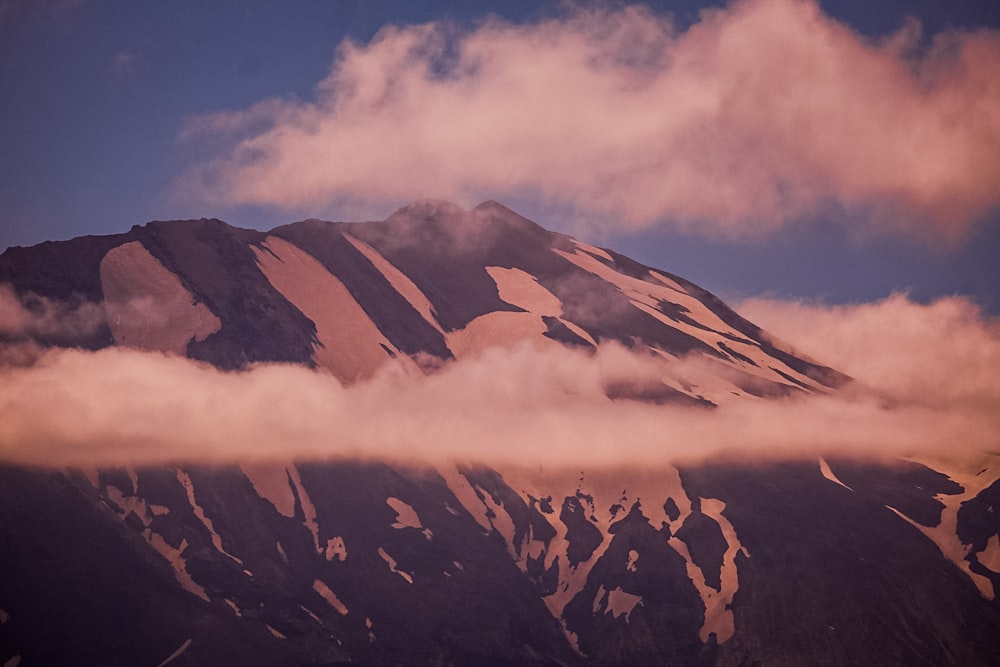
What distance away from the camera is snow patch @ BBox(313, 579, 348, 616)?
183750mm

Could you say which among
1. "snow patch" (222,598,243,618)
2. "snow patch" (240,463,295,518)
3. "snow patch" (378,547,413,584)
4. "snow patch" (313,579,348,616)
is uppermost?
"snow patch" (240,463,295,518)

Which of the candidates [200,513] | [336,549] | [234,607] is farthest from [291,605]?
[200,513]

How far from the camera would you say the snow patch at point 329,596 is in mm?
183750

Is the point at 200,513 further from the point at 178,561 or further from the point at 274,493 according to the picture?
the point at 274,493

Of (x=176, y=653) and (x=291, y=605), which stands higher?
(x=291, y=605)

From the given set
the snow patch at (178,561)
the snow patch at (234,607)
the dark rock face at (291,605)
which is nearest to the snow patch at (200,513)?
the dark rock face at (291,605)

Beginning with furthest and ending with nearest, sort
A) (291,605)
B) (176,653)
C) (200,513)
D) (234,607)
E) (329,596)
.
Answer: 1. (200,513)
2. (329,596)
3. (291,605)
4. (234,607)
5. (176,653)

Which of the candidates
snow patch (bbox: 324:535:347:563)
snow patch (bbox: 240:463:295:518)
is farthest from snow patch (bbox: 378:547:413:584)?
snow patch (bbox: 240:463:295:518)

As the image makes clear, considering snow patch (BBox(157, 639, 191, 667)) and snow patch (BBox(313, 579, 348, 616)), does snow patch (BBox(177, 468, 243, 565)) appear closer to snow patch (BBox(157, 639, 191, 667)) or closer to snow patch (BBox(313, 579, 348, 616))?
snow patch (BBox(313, 579, 348, 616))

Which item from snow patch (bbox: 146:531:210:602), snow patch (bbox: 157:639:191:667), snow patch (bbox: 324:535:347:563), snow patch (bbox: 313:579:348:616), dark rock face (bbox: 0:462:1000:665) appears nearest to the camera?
snow patch (bbox: 157:639:191:667)

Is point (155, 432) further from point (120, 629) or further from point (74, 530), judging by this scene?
point (120, 629)

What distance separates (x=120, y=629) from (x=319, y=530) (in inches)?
1482

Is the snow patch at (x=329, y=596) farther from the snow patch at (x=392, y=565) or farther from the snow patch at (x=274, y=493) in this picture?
the snow patch at (x=274, y=493)

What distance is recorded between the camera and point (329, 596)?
609ft
